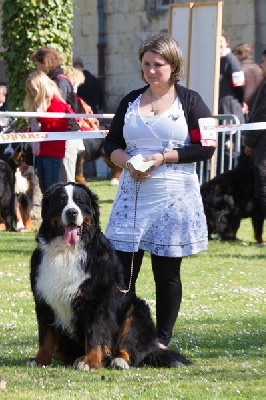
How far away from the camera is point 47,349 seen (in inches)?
275

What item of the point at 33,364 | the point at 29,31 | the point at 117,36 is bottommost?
A: the point at 33,364

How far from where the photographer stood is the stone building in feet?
91.8

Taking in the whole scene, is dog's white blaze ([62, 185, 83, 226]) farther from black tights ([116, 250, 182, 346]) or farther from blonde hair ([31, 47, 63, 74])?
blonde hair ([31, 47, 63, 74])

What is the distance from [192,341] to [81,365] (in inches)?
58.1

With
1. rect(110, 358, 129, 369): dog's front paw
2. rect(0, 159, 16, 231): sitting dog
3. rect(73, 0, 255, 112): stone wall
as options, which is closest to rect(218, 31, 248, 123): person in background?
rect(0, 159, 16, 231): sitting dog

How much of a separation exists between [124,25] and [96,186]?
27.5 ft

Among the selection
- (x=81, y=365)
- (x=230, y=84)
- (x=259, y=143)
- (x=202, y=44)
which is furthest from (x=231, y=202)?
(x=81, y=365)

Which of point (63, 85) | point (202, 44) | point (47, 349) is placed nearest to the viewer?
point (47, 349)

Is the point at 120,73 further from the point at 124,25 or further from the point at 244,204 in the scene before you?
the point at 244,204

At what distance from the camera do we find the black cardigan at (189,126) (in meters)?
7.00

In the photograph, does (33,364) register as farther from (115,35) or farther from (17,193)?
(115,35)

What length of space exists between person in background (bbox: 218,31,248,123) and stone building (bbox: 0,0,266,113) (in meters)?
9.94

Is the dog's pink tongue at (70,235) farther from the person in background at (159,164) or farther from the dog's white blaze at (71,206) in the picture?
the person in background at (159,164)

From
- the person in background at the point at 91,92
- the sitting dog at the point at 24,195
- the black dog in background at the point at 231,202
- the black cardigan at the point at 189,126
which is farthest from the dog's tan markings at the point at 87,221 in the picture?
the person in background at the point at 91,92
